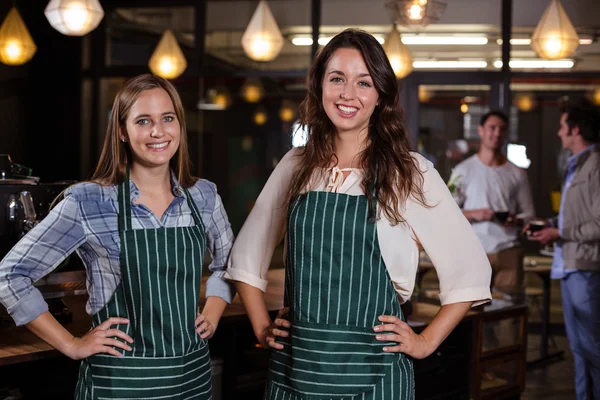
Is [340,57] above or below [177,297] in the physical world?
above

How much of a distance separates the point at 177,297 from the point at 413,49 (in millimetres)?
5820

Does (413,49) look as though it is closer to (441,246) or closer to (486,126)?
(486,126)

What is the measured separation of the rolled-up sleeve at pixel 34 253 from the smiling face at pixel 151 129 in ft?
0.72

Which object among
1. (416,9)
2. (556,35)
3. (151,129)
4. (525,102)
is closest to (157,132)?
(151,129)

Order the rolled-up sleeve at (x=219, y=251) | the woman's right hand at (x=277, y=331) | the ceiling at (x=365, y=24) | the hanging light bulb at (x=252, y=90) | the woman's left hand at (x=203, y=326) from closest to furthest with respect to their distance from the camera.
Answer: the woman's right hand at (x=277, y=331)
the woman's left hand at (x=203, y=326)
the rolled-up sleeve at (x=219, y=251)
the ceiling at (x=365, y=24)
the hanging light bulb at (x=252, y=90)

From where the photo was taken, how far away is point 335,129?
203 cm

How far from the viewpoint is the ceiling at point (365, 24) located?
275 inches

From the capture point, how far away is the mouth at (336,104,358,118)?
1.92 meters

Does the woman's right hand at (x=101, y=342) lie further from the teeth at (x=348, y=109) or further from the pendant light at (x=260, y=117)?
the pendant light at (x=260, y=117)

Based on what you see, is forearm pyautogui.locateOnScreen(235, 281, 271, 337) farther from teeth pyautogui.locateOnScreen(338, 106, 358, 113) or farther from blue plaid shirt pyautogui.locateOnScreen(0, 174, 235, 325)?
teeth pyautogui.locateOnScreen(338, 106, 358, 113)

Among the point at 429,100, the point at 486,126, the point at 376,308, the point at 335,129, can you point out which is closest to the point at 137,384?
the point at 376,308

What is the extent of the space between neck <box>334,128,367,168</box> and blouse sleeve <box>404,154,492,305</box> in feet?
0.60

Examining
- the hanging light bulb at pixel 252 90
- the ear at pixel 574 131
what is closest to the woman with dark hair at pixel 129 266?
the ear at pixel 574 131

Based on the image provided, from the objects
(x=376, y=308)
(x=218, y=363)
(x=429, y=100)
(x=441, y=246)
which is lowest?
(x=218, y=363)
